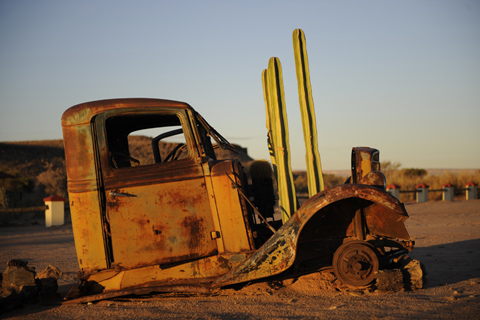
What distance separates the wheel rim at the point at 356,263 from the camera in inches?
168

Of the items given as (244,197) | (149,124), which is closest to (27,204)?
(149,124)

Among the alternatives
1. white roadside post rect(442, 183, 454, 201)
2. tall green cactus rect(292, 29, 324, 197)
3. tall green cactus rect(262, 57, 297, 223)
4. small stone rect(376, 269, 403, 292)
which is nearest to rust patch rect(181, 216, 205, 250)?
tall green cactus rect(262, 57, 297, 223)

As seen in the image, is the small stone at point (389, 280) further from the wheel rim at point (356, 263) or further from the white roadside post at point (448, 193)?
the white roadside post at point (448, 193)

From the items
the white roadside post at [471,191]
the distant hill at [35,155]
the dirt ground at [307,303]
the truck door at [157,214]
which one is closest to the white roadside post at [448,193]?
the white roadside post at [471,191]

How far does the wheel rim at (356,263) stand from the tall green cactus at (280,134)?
809 mm

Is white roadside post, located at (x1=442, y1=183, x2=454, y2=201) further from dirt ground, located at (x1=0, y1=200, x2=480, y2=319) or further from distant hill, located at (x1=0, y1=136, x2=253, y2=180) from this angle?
distant hill, located at (x1=0, y1=136, x2=253, y2=180)

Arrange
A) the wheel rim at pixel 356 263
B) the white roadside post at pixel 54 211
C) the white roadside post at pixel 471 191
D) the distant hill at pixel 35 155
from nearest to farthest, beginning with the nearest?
1. the wheel rim at pixel 356 263
2. the white roadside post at pixel 54 211
3. the white roadside post at pixel 471 191
4. the distant hill at pixel 35 155

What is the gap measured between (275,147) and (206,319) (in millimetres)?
2084

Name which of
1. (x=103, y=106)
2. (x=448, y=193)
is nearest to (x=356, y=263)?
(x=103, y=106)

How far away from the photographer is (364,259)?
4312 millimetres

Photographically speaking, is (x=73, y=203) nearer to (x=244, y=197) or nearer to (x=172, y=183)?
(x=172, y=183)

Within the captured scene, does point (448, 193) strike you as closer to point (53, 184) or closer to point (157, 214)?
point (157, 214)

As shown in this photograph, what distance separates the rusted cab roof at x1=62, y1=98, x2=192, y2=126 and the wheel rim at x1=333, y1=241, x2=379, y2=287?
83.4 inches

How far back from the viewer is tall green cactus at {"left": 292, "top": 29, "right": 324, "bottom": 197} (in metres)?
5.06
